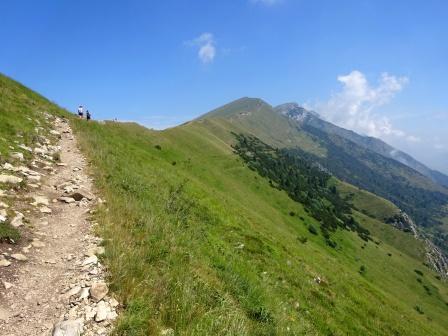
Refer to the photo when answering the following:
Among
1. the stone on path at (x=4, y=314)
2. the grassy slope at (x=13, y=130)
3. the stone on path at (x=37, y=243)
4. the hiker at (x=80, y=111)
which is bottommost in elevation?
the stone on path at (x=4, y=314)

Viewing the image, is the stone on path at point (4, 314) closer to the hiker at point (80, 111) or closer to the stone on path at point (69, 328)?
the stone on path at point (69, 328)

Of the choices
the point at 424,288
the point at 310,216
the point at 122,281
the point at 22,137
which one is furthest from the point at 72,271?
the point at 424,288

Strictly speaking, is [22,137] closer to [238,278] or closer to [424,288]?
[238,278]

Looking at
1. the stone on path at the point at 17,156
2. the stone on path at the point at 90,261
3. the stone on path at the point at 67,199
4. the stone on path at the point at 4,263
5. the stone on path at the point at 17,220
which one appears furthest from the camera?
the stone on path at the point at 17,156

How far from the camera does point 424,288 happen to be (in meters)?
94.5

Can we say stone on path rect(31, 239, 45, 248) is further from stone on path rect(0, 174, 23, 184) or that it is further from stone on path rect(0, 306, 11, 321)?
stone on path rect(0, 174, 23, 184)

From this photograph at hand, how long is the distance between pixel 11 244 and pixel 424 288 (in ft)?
351

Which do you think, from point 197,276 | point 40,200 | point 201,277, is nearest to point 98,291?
point 197,276

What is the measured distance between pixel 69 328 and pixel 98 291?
3.83ft

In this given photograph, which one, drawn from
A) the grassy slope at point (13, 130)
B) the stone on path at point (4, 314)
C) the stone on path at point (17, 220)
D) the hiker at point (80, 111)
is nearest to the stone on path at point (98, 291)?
the stone on path at point (4, 314)

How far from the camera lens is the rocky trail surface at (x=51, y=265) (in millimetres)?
7344

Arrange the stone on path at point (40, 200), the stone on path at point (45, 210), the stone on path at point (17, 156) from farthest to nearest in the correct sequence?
the stone on path at point (17, 156)
the stone on path at point (40, 200)
the stone on path at point (45, 210)

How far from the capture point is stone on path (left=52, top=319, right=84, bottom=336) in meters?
6.96

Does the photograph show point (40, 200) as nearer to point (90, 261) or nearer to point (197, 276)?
point (90, 261)
